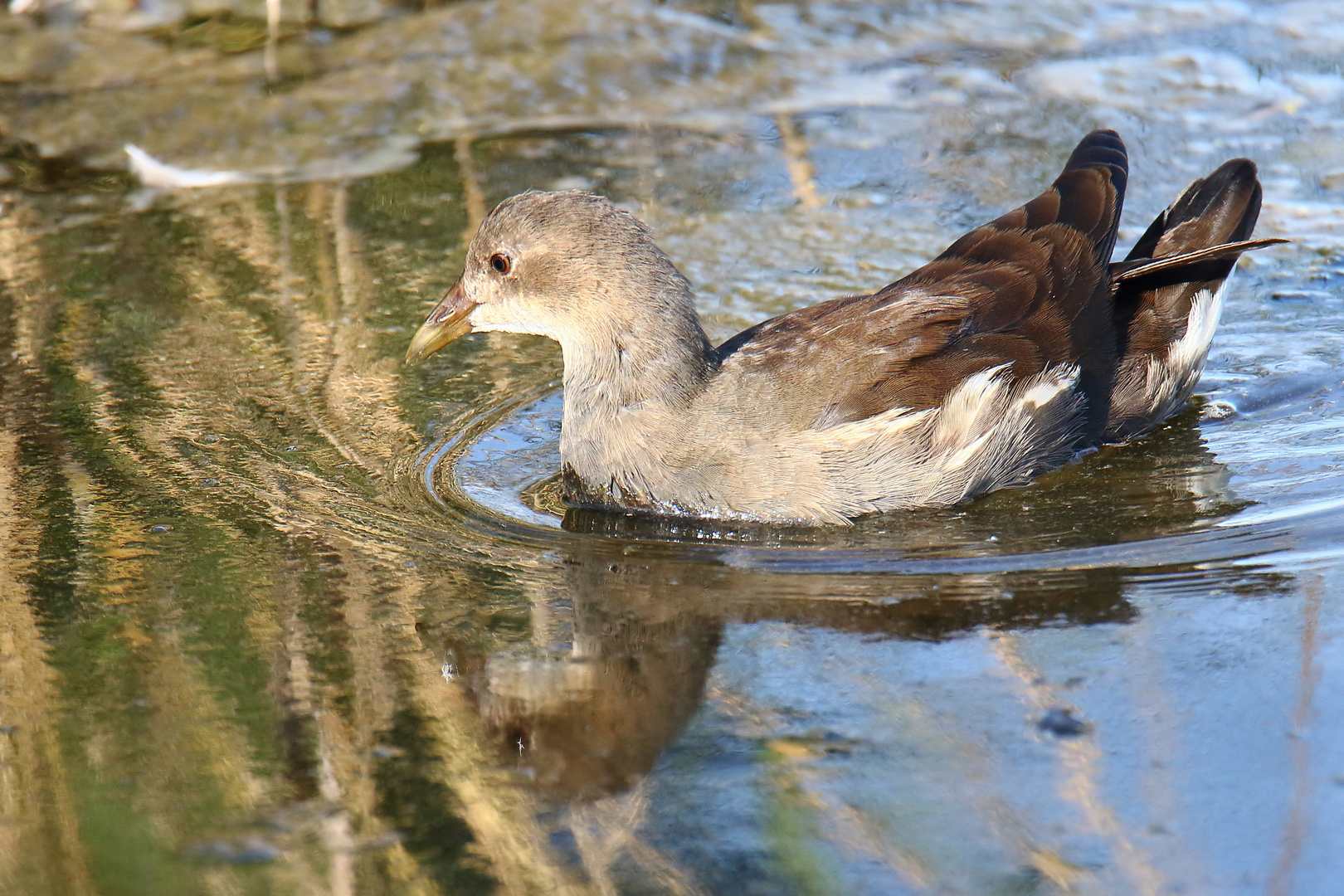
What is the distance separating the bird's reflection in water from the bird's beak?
88 centimetres

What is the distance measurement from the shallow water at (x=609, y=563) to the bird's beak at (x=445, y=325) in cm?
30

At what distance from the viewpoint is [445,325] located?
536 centimetres

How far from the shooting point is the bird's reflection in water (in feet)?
11.6

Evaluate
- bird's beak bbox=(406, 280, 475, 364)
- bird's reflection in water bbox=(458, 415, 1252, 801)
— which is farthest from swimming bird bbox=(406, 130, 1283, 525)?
bird's reflection in water bbox=(458, 415, 1252, 801)

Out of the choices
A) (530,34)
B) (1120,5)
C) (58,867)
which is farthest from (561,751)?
(1120,5)

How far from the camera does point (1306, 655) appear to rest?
3.62 metres

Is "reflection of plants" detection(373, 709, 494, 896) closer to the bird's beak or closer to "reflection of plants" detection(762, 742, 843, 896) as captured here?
"reflection of plants" detection(762, 742, 843, 896)

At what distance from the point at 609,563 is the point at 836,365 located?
974 mm

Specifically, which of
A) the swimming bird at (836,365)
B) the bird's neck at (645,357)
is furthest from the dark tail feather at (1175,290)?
the bird's neck at (645,357)

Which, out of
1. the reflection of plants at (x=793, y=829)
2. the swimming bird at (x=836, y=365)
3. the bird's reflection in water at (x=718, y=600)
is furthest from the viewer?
the swimming bird at (x=836, y=365)

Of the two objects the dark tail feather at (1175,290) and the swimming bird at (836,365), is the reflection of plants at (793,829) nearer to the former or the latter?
the swimming bird at (836,365)

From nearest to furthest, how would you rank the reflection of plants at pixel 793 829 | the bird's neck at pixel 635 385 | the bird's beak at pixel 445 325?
the reflection of plants at pixel 793 829
the bird's neck at pixel 635 385
the bird's beak at pixel 445 325

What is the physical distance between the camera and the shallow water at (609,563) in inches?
123

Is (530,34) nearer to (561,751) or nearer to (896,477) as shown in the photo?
(896,477)
